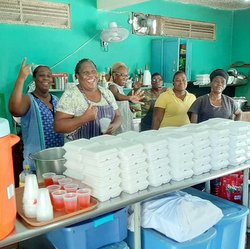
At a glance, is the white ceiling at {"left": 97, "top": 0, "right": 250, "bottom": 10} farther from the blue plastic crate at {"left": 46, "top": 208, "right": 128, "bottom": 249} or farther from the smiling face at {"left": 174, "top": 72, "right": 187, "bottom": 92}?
the blue plastic crate at {"left": 46, "top": 208, "right": 128, "bottom": 249}

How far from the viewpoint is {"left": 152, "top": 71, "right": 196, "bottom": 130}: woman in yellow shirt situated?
3174mm

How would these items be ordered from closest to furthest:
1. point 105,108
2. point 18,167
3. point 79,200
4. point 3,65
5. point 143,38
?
point 79,200 < point 105,108 < point 18,167 < point 3,65 < point 143,38

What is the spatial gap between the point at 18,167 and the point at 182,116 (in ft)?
5.75

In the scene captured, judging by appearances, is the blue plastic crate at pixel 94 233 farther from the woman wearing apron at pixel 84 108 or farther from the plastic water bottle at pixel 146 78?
the plastic water bottle at pixel 146 78

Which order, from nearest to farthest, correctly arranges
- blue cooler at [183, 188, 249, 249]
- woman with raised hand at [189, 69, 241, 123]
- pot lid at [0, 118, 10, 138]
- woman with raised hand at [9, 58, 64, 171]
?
pot lid at [0, 118, 10, 138] < blue cooler at [183, 188, 249, 249] < woman with raised hand at [9, 58, 64, 171] < woman with raised hand at [189, 69, 241, 123]

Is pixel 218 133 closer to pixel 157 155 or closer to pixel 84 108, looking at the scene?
pixel 157 155

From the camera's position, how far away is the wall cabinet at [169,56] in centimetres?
501

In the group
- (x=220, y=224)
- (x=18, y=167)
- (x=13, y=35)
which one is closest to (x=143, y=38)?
(x=13, y=35)

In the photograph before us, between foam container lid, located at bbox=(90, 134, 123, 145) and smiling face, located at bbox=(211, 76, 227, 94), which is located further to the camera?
smiling face, located at bbox=(211, 76, 227, 94)

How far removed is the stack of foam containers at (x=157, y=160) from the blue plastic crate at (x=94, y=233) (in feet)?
0.85

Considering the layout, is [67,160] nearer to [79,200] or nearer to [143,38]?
[79,200]

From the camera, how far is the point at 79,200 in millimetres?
1427

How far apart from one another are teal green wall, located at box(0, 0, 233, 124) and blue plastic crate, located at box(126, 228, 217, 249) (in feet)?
8.95

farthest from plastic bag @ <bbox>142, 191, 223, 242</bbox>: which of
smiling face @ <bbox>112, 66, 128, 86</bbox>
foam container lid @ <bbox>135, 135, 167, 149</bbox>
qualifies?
smiling face @ <bbox>112, 66, 128, 86</bbox>
